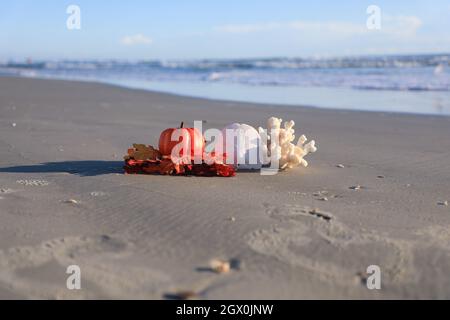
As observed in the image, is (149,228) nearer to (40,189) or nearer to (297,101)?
(40,189)

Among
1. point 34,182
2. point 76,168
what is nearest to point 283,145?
point 76,168

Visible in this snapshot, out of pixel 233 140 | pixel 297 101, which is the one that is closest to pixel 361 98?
pixel 297 101

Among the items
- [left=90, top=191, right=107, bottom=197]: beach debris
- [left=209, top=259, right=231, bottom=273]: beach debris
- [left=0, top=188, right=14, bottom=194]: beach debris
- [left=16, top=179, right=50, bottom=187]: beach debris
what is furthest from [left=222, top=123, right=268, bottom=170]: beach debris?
[left=209, top=259, right=231, bottom=273]: beach debris

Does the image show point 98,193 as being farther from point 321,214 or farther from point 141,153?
point 321,214

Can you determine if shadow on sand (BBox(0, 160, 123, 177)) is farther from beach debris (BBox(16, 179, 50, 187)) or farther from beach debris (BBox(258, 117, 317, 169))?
beach debris (BBox(258, 117, 317, 169))

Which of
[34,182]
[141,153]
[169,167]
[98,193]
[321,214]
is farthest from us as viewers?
[141,153]
